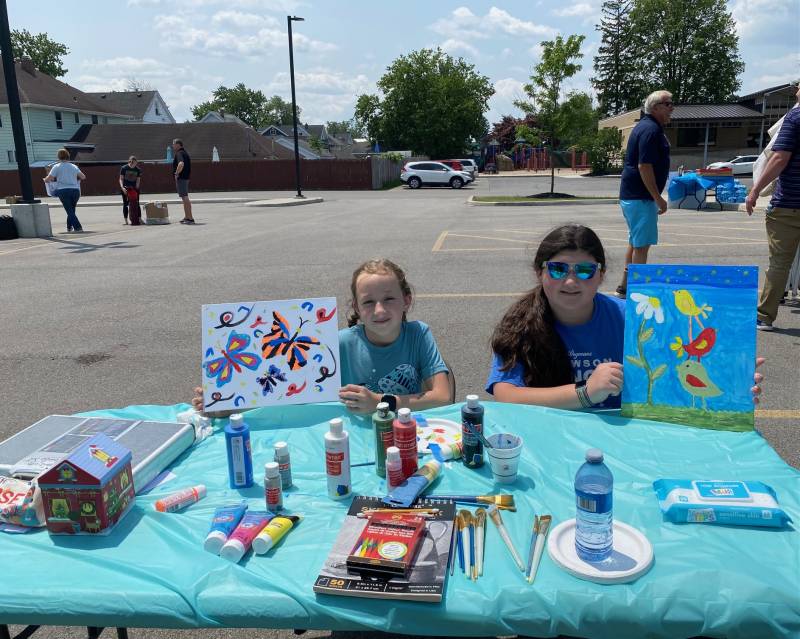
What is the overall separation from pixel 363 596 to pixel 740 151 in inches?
2192

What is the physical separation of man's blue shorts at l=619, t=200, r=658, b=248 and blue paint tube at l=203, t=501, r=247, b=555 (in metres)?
→ 6.05

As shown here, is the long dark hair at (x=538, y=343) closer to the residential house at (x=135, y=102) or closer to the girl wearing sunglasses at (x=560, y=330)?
the girl wearing sunglasses at (x=560, y=330)

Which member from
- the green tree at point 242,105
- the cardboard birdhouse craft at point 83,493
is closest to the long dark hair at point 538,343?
the cardboard birdhouse craft at point 83,493

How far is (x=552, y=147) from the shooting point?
24547 mm

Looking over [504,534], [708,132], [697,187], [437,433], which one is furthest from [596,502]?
[708,132]

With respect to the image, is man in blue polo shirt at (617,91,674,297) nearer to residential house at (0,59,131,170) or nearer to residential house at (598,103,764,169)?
residential house at (598,103,764,169)

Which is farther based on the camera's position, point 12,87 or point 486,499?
point 12,87

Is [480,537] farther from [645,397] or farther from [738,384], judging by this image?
[738,384]

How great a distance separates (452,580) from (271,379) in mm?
1397

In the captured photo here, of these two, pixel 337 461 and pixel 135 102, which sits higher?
pixel 135 102

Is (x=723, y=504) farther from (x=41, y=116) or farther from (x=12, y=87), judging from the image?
(x=41, y=116)

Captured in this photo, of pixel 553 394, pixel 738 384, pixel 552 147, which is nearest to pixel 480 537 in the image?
pixel 553 394

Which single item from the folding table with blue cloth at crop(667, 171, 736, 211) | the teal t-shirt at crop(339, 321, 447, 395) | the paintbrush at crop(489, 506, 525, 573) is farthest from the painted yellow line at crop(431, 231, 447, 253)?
the paintbrush at crop(489, 506, 525, 573)

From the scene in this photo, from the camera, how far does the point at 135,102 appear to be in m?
60.1
